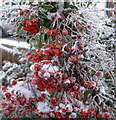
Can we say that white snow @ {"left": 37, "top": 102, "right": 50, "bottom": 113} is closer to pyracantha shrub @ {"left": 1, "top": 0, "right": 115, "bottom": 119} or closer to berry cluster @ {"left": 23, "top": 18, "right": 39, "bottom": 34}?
pyracantha shrub @ {"left": 1, "top": 0, "right": 115, "bottom": 119}

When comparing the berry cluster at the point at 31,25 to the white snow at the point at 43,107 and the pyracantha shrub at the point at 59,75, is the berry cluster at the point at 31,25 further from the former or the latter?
the white snow at the point at 43,107

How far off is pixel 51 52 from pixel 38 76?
4.8 inches

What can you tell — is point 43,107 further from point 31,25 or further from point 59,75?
point 31,25

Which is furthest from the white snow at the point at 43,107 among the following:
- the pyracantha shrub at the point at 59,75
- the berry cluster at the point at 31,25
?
the berry cluster at the point at 31,25

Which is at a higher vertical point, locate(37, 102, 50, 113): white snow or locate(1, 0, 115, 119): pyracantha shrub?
locate(1, 0, 115, 119): pyracantha shrub

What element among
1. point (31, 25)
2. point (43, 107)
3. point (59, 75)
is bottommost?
point (43, 107)

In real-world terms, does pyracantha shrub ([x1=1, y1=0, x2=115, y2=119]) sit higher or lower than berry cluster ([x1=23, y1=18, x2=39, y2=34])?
lower

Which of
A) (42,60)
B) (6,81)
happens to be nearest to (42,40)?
(42,60)

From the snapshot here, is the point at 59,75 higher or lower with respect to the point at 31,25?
lower

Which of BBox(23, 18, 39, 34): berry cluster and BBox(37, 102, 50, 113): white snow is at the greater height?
BBox(23, 18, 39, 34): berry cluster

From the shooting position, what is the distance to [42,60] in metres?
0.63

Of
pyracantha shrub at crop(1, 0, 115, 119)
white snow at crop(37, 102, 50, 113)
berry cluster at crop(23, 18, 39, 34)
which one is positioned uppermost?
berry cluster at crop(23, 18, 39, 34)

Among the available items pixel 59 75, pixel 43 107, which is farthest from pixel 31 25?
pixel 43 107

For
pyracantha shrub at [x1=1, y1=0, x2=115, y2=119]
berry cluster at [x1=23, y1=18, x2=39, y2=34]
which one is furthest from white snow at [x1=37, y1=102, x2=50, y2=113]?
berry cluster at [x1=23, y1=18, x2=39, y2=34]
